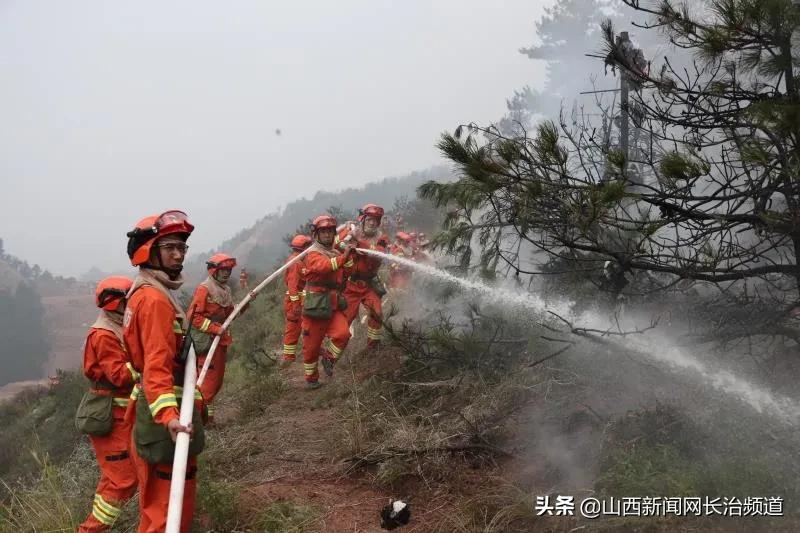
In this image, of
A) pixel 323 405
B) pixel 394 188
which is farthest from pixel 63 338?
pixel 323 405

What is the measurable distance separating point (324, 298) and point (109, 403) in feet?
10.5

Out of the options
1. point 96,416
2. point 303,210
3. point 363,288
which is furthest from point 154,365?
point 303,210

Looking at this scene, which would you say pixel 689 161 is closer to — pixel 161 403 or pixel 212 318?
pixel 161 403

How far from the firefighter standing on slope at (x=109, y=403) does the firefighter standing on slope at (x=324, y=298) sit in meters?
2.85

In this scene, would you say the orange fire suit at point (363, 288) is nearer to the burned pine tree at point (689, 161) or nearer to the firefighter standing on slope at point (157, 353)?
the burned pine tree at point (689, 161)

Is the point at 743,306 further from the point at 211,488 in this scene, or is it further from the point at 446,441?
the point at 211,488

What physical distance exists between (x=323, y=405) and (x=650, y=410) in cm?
356

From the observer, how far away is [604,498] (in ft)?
10.7

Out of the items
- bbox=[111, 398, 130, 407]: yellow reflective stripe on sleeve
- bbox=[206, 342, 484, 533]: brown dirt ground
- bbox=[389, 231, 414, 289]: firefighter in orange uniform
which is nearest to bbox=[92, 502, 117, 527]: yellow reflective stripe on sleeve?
bbox=[111, 398, 130, 407]: yellow reflective stripe on sleeve

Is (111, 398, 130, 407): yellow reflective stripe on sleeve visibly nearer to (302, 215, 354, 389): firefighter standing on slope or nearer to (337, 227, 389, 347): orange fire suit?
(302, 215, 354, 389): firefighter standing on slope

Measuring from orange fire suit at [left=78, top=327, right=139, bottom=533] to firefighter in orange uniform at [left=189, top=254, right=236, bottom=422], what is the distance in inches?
73.3

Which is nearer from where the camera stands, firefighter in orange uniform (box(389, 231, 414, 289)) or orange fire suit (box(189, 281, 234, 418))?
orange fire suit (box(189, 281, 234, 418))

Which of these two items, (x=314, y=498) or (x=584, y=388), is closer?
(x=314, y=498)

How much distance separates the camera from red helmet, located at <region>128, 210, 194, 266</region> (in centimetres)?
294
